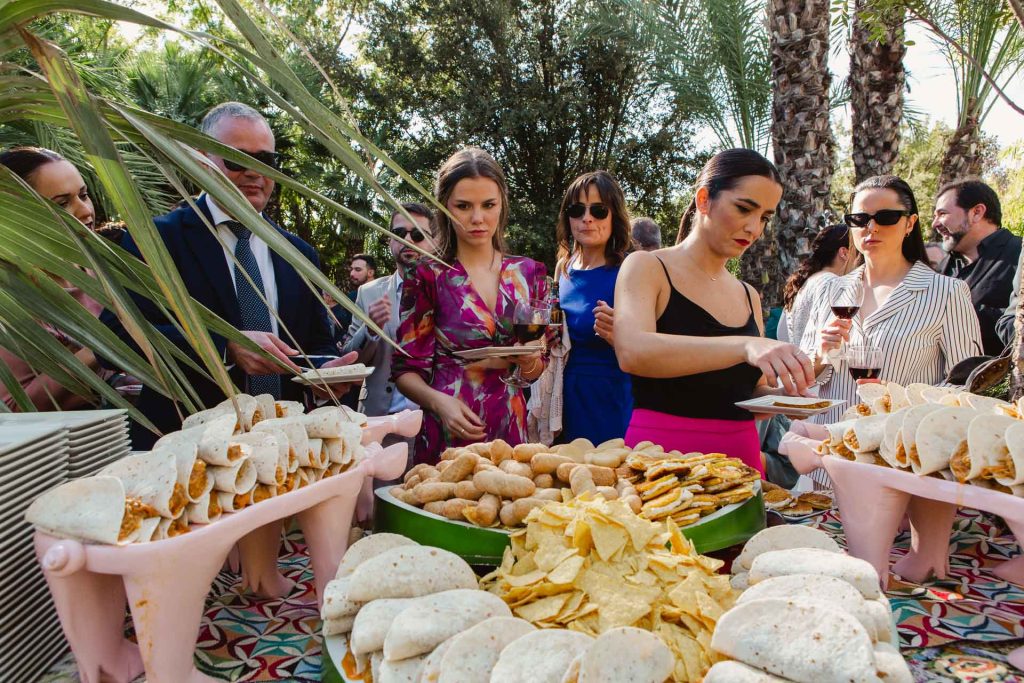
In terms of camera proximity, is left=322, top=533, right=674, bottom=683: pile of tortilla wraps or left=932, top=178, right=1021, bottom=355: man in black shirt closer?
left=322, top=533, right=674, bottom=683: pile of tortilla wraps

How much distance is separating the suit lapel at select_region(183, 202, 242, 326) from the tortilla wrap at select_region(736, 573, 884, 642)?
1.98 metres

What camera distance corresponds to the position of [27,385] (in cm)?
241

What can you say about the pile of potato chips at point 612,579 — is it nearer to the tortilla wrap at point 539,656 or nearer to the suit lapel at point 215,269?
the tortilla wrap at point 539,656

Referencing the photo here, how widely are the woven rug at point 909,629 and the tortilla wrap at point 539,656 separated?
1.48ft

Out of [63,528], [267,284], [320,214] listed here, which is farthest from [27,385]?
[320,214]

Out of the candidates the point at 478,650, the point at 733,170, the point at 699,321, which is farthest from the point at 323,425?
the point at 733,170

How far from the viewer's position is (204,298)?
2402mm

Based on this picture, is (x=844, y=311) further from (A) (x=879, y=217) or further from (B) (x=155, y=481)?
(B) (x=155, y=481)

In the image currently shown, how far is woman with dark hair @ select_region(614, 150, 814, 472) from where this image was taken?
2.19m

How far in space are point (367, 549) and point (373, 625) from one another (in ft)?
0.82

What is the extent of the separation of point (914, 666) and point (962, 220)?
4.64 m

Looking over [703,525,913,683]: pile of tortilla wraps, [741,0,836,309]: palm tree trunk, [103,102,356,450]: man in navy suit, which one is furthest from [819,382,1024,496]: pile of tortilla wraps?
[741,0,836,309]: palm tree trunk

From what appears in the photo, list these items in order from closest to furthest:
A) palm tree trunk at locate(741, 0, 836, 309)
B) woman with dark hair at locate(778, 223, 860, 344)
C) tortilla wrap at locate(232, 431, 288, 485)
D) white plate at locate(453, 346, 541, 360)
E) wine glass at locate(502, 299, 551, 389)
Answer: tortilla wrap at locate(232, 431, 288, 485) → white plate at locate(453, 346, 541, 360) → wine glass at locate(502, 299, 551, 389) → woman with dark hair at locate(778, 223, 860, 344) → palm tree trunk at locate(741, 0, 836, 309)

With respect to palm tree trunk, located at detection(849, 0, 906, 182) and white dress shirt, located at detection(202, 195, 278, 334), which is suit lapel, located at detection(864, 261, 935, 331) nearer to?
white dress shirt, located at detection(202, 195, 278, 334)
